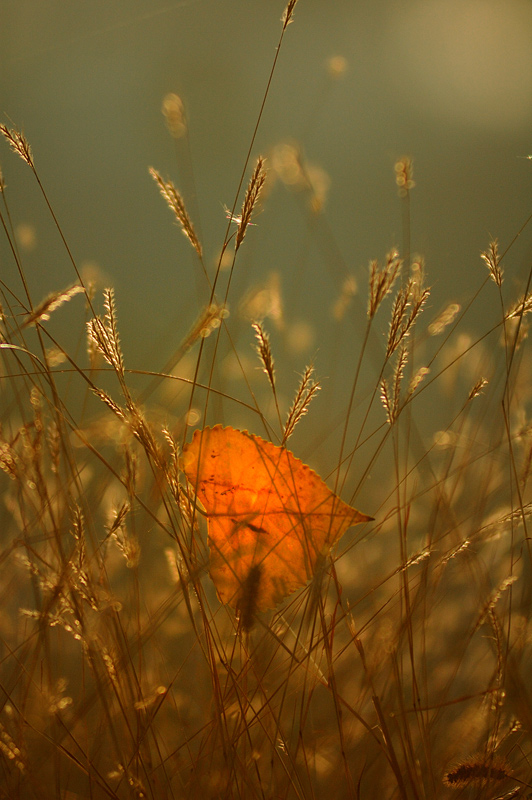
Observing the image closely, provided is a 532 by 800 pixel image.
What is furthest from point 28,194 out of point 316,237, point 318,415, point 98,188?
point 318,415

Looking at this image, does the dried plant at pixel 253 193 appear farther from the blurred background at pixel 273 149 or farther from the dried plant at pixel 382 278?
the blurred background at pixel 273 149

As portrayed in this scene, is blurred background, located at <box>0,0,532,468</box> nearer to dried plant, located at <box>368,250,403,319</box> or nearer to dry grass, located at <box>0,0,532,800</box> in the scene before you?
dry grass, located at <box>0,0,532,800</box>

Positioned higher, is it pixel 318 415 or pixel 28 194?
pixel 28 194

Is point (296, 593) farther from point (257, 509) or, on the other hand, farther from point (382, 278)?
point (382, 278)

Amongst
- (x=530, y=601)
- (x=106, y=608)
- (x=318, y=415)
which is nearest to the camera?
(x=106, y=608)

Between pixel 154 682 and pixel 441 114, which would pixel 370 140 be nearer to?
pixel 441 114

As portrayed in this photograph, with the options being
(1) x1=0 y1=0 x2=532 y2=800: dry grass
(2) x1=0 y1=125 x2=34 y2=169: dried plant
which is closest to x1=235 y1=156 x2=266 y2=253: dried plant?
(1) x1=0 y1=0 x2=532 y2=800: dry grass

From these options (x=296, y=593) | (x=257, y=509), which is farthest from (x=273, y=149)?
(x=296, y=593)
